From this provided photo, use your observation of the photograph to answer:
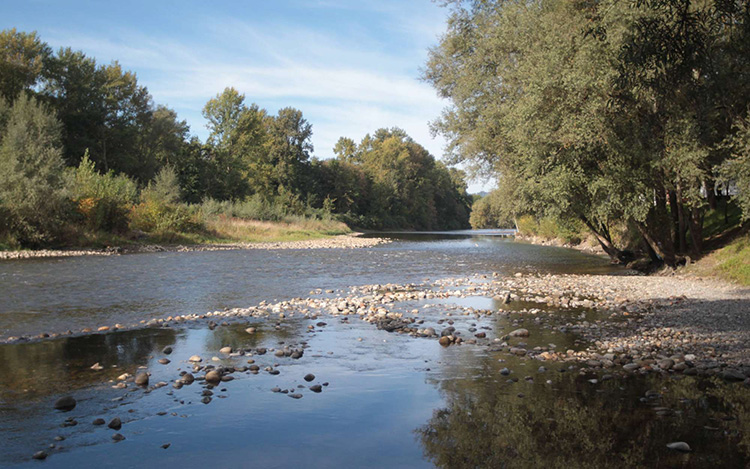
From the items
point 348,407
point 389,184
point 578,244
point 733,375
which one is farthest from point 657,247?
point 389,184

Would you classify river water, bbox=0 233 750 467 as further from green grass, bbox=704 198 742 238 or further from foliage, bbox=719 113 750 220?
green grass, bbox=704 198 742 238

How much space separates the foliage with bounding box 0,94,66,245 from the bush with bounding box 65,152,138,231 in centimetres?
203

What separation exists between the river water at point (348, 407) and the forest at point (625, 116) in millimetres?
6788

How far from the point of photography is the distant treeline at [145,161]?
3064 centimetres

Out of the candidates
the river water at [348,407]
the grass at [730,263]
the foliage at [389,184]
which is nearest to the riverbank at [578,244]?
the grass at [730,263]

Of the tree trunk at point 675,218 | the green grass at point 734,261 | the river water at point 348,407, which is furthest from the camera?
the tree trunk at point 675,218

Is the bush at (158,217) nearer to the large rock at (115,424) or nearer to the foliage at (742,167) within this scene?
the large rock at (115,424)

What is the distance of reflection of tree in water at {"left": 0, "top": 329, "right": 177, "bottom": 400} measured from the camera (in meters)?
7.71

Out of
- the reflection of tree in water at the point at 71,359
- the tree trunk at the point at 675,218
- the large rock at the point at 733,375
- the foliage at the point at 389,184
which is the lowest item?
the reflection of tree in water at the point at 71,359

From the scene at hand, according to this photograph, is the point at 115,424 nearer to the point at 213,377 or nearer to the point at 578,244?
the point at 213,377

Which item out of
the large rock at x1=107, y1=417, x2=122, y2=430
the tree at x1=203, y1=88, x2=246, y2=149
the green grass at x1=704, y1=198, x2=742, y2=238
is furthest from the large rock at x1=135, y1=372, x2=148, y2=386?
the tree at x1=203, y1=88, x2=246, y2=149

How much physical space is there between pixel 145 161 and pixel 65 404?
60.7m

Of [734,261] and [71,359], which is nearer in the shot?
[71,359]

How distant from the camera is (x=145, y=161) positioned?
6181 cm
